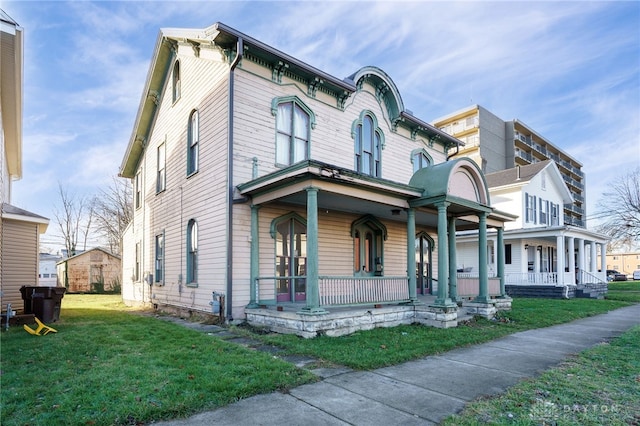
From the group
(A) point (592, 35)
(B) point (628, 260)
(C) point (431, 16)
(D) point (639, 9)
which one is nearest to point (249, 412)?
(C) point (431, 16)

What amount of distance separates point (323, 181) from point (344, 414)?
203 inches

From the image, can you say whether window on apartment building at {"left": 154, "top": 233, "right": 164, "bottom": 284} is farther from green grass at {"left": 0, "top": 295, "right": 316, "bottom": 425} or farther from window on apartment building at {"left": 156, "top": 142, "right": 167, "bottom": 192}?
green grass at {"left": 0, "top": 295, "right": 316, "bottom": 425}

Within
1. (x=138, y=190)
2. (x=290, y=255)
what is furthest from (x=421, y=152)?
(x=138, y=190)

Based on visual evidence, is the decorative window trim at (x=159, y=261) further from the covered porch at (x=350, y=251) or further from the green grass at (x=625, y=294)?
the green grass at (x=625, y=294)

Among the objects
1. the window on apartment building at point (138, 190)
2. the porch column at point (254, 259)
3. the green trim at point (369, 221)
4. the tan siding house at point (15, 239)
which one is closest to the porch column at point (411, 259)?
the green trim at point (369, 221)

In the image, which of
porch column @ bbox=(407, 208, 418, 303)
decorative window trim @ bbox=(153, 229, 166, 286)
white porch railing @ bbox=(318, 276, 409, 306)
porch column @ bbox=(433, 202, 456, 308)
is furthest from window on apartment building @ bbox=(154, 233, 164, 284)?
porch column @ bbox=(433, 202, 456, 308)

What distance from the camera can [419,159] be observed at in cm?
1590

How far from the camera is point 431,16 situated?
1067cm

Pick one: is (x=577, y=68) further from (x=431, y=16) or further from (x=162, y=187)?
(x=162, y=187)

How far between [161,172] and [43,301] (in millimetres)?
6183

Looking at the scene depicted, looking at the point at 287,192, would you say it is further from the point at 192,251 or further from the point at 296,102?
the point at 192,251

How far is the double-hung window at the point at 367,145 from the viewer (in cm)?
1338

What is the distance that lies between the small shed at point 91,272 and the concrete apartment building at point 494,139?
1363 inches

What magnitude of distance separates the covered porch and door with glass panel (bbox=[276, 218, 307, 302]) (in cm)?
3
